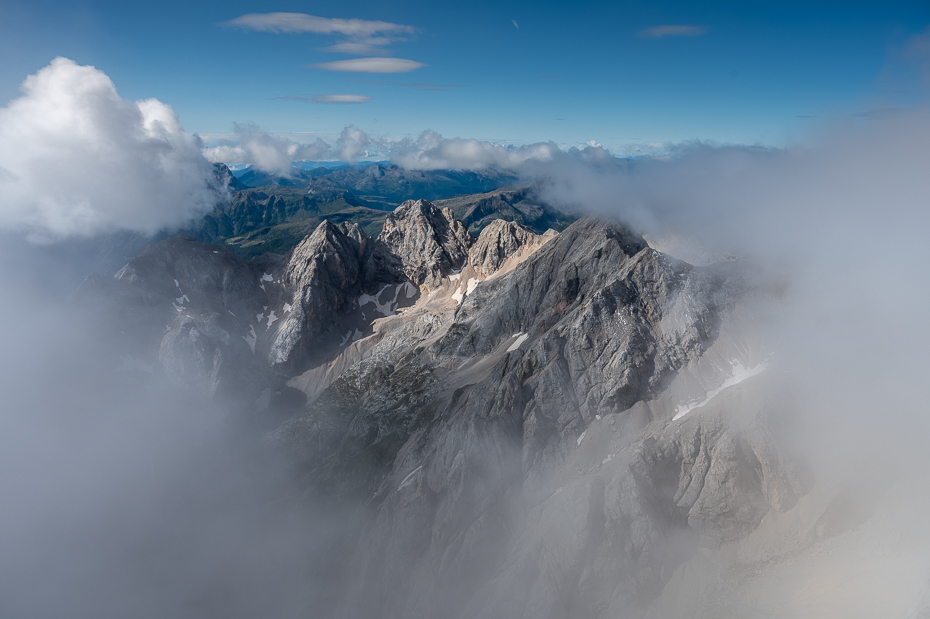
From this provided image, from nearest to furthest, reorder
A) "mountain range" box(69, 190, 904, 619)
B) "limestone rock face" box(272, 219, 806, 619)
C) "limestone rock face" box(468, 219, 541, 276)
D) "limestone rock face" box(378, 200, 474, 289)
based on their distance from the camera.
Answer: "mountain range" box(69, 190, 904, 619), "limestone rock face" box(272, 219, 806, 619), "limestone rock face" box(468, 219, 541, 276), "limestone rock face" box(378, 200, 474, 289)

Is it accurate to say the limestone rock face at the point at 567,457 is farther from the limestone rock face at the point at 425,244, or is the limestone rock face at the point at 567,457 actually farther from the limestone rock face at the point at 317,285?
the limestone rock face at the point at 425,244

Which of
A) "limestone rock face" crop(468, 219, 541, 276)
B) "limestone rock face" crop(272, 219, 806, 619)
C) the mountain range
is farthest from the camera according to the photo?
"limestone rock face" crop(468, 219, 541, 276)

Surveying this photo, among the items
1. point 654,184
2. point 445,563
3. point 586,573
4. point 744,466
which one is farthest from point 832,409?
point 654,184

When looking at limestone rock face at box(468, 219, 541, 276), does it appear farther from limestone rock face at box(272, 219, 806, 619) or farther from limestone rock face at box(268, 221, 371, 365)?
limestone rock face at box(268, 221, 371, 365)

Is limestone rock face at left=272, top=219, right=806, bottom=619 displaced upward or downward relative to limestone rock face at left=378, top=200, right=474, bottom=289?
downward

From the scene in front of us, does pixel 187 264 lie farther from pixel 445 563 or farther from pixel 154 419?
pixel 445 563

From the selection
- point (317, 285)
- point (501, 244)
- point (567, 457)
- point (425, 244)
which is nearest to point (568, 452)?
point (567, 457)

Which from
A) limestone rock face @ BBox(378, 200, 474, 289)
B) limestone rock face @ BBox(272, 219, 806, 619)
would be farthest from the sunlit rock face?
limestone rock face @ BBox(378, 200, 474, 289)

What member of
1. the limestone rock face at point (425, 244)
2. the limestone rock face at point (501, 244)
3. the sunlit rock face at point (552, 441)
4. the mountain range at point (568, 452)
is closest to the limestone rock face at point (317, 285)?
the limestone rock face at point (425, 244)

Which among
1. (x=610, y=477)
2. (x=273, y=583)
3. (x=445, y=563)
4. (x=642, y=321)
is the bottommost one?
(x=273, y=583)
